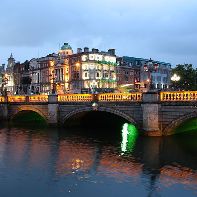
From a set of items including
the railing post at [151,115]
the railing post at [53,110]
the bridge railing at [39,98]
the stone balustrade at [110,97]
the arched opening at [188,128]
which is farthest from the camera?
the bridge railing at [39,98]

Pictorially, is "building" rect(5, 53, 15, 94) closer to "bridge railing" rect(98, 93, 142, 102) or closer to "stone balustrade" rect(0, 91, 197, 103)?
"stone balustrade" rect(0, 91, 197, 103)

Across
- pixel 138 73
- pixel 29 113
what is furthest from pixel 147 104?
pixel 138 73

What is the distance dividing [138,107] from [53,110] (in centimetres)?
1576

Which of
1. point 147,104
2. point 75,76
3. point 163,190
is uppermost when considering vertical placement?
point 75,76

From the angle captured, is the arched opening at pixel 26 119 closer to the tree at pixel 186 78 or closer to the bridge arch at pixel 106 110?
the bridge arch at pixel 106 110

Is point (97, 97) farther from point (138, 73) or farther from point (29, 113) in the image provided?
point (138, 73)

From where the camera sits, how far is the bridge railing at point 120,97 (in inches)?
1751

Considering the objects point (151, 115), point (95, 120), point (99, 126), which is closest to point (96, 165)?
point (151, 115)

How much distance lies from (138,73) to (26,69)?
48.1 meters

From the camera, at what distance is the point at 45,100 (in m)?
57.3

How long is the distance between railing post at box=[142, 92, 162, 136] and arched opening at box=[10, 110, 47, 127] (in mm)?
25086

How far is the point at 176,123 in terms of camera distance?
133 feet

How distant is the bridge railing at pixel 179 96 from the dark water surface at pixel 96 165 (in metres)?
4.58

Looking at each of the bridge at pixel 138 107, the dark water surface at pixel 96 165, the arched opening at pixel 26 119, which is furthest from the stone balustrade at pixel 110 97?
the dark water surface at pixel 96 165
